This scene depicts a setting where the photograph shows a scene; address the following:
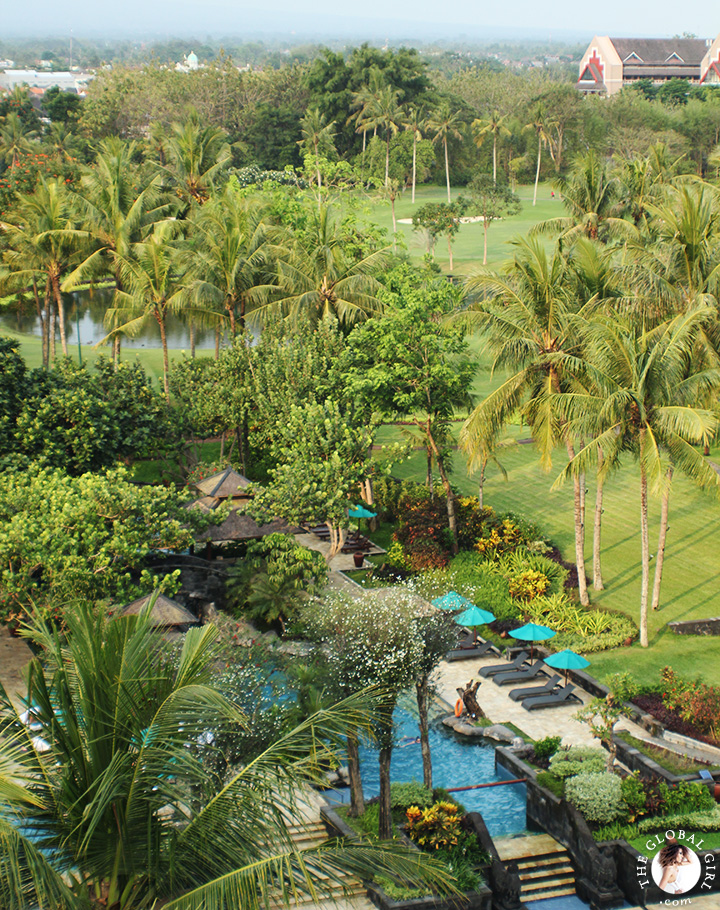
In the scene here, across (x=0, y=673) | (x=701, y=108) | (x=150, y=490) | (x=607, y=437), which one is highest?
(x=701, y=108)

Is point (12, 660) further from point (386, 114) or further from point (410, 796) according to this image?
point (386, 114)

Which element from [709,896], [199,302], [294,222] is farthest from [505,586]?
[294,222]

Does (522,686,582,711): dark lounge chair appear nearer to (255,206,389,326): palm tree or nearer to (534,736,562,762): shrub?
(534,736,562,762): shrub

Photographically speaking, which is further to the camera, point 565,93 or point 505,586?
point 565,93

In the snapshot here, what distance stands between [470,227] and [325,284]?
217 ft

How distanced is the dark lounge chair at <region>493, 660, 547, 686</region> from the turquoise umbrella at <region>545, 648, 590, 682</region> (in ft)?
3.82

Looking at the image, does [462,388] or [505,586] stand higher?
[462,388]

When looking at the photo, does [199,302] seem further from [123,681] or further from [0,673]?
[123,681]

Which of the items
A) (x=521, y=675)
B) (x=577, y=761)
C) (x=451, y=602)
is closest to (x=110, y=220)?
(x=451, y=602)

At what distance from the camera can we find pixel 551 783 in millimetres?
17516

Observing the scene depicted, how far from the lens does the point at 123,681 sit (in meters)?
9.70

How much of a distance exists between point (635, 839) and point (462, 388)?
15109 millimetres

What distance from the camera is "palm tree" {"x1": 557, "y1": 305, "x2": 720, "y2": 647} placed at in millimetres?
21406

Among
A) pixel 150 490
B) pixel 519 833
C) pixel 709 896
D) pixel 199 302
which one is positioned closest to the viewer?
pixel 709 896
